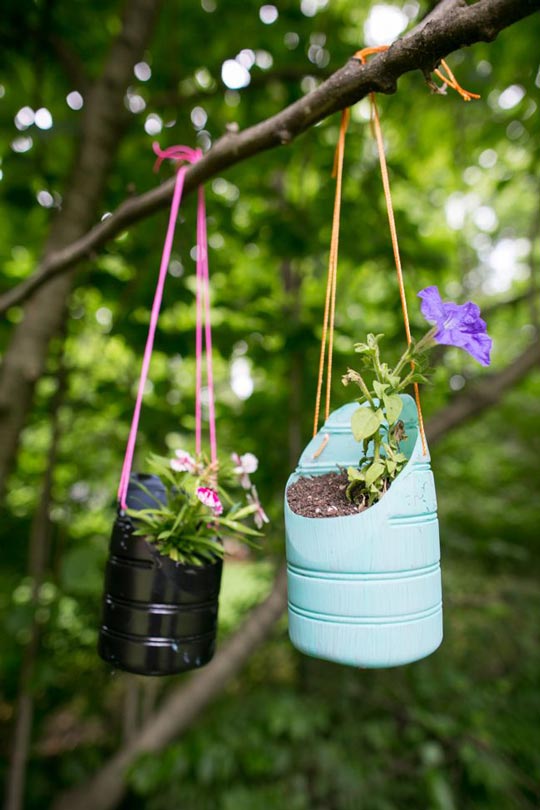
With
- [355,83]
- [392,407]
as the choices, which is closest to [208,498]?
[392,407]

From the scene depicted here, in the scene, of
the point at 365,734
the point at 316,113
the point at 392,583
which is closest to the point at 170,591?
the point at 392,583

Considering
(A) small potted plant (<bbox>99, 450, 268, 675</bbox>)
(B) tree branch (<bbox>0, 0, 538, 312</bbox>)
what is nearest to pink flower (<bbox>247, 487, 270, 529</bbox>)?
(A) small potted plant (<bbox>99, 450, 268, 675</bbox>)

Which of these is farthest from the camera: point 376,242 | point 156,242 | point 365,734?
point 365,734

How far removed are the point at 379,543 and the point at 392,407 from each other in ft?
0.60

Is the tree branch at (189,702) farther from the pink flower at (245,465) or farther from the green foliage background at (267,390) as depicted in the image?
the pink flower at (245,465)

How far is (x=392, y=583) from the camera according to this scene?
32.4 inches

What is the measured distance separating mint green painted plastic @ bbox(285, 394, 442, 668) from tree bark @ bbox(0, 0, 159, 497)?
4.20 ft

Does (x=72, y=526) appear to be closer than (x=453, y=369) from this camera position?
No

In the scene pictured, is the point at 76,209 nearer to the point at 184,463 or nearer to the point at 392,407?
the point at 184,463

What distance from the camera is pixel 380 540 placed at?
80cm

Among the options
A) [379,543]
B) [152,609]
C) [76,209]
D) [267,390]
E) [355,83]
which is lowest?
[152,609]

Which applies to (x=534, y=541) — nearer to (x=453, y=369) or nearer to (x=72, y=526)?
(x=453, y=369)

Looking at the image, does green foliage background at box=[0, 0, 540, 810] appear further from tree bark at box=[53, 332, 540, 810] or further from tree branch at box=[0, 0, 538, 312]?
tree branch at box=[0, 0, 538, 312]

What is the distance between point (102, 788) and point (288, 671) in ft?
4.74
